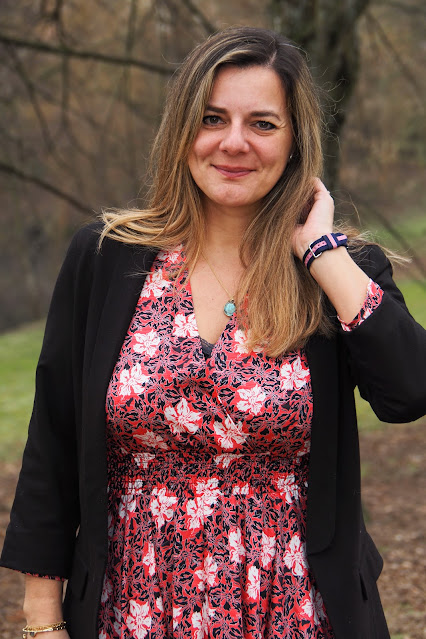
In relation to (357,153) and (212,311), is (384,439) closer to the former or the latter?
(357,153)

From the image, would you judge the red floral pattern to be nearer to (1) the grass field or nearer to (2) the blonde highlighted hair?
(2) the blonde highlighted hair

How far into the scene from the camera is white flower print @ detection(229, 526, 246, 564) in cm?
197

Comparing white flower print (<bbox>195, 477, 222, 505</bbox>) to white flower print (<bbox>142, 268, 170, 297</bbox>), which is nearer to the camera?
white flower print (<bbox>195, 477, 222, 505</bbox>)

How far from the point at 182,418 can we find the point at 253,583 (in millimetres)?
451

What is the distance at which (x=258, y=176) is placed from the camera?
2.14 m

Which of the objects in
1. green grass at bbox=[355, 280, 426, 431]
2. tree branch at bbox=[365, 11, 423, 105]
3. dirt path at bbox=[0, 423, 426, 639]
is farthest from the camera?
green grass at bbox=[355, 280, 426, 431]

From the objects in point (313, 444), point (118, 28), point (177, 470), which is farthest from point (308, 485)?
point (118, 28)

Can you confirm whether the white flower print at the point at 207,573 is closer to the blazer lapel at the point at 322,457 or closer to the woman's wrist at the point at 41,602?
the blazer lapel at the point at 322,457

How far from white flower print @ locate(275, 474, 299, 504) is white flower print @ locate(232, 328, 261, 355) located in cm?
34

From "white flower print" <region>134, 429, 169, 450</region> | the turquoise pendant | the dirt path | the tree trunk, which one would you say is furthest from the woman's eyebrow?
the dirt path

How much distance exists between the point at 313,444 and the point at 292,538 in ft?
0.82

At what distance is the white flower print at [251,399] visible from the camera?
76.7 inches

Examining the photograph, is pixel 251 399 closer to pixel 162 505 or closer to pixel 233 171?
pixel 162 505

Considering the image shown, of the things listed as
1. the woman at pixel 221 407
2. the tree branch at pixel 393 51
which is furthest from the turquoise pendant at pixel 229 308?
the tree branch at pixel 393 51
